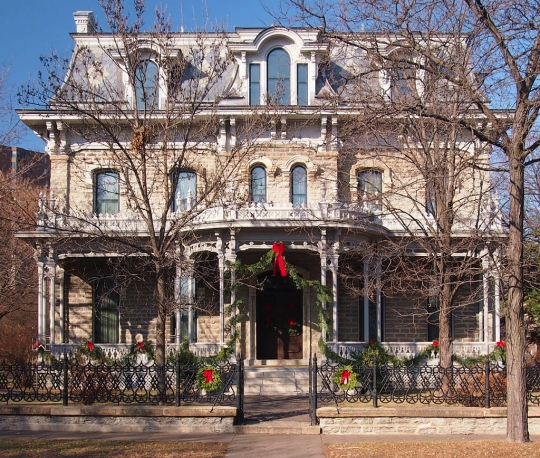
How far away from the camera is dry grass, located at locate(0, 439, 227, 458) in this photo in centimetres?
1101

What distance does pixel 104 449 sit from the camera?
37.6ft

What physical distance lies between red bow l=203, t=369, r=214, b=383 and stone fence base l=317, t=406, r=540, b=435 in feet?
7.38

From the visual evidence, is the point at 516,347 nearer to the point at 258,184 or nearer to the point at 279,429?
the point at 279,429

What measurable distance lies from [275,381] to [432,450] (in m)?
7.64

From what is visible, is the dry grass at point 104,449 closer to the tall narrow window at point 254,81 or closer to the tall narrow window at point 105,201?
the tall narrow window at point 105,201

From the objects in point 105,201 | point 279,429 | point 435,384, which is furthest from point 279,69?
point 279,429

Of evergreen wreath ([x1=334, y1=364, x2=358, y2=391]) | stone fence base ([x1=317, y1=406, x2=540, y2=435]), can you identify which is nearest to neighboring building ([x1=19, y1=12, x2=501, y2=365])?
evergreen wreath ([x1=334, y1=364, x2=358, y2=391])

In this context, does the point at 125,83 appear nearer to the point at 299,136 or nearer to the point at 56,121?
the point at 56,121

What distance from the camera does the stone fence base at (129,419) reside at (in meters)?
13.3

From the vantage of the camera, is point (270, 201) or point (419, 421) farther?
point (270, 201)

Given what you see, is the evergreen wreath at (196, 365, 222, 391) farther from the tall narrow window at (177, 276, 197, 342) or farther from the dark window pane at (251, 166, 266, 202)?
the dark window pane at (251, 166, 266, 202)

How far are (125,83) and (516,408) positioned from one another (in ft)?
51.6

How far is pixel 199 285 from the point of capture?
21531 mm

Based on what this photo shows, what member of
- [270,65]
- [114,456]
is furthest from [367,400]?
[270,65]
